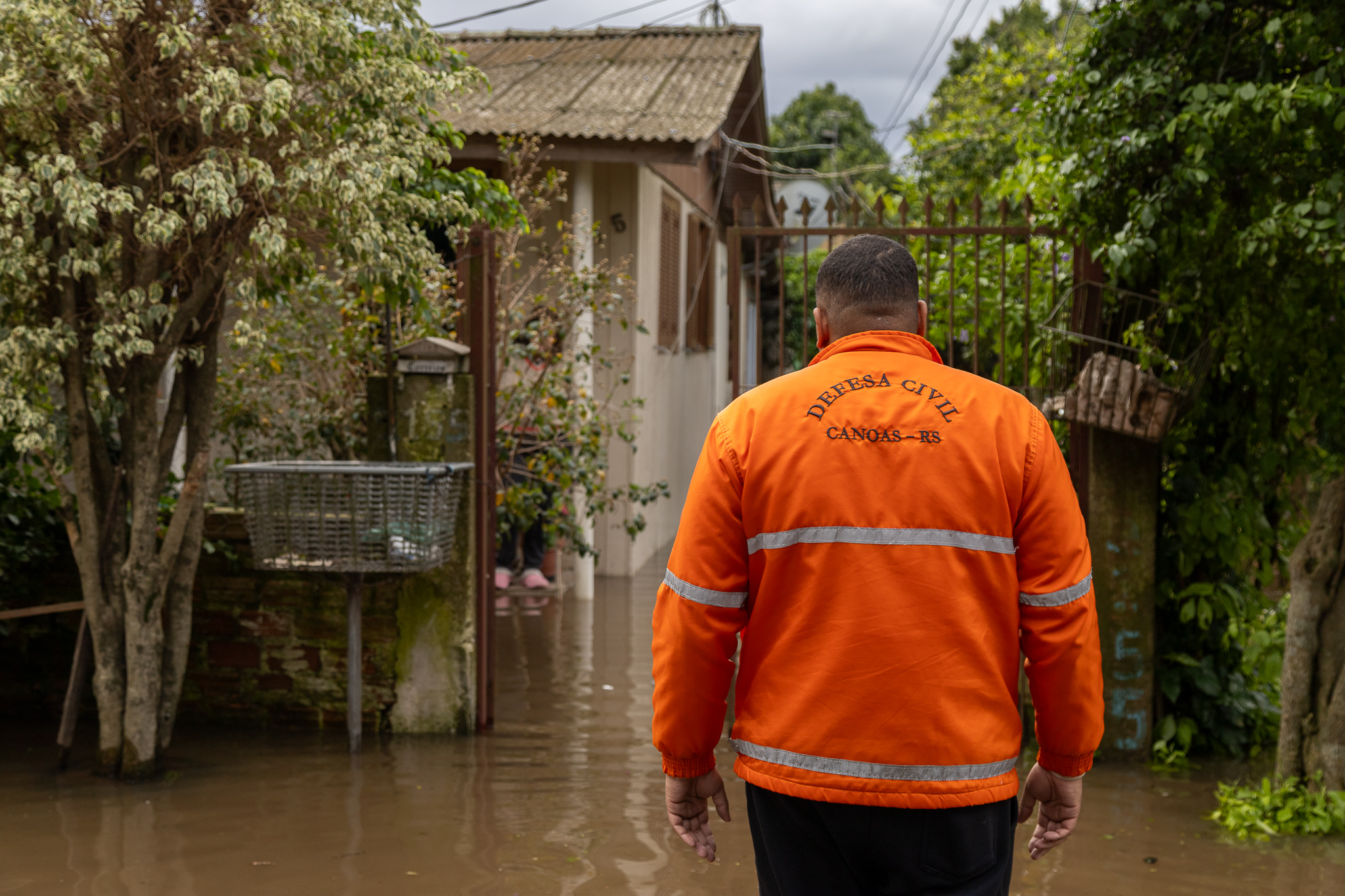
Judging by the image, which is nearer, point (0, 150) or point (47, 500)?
point (0, 150)

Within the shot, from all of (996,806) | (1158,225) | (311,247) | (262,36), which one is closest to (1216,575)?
(1158,225)

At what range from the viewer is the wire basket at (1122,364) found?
4949 millimetres

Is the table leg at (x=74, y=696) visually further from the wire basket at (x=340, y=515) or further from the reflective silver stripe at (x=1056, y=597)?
the reflective silver stripe at (x=1056, y=597)

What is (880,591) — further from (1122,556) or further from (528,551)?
(528,551)

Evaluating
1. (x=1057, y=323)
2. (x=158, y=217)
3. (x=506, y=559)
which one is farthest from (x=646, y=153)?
(x=158, y=217)

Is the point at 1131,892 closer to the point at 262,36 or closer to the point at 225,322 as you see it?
the point at 262,36

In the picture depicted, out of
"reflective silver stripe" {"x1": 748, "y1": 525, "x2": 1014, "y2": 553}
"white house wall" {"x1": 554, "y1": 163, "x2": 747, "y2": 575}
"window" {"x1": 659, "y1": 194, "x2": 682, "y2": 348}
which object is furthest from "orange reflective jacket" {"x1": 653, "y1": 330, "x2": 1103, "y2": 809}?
"window" {"x1": 659, "y1": 194, "x2": 682, "y2": 348}

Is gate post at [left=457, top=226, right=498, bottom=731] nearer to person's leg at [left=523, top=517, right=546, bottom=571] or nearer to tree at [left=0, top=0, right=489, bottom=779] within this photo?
tree at [left=0, top=0, right=489, bottom=779]

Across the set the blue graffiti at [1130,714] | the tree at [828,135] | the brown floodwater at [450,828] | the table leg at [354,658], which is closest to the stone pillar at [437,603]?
the brown floodwater at [450,828]

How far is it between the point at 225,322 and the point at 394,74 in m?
4.32

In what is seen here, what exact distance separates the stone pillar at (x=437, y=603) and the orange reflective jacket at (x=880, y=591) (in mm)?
3523

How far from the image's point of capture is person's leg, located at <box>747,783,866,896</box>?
2.18 metres

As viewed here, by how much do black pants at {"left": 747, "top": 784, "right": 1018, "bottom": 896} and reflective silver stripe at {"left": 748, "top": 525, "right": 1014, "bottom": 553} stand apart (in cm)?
45

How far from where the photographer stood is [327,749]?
549 centimetres
